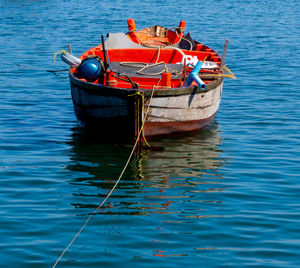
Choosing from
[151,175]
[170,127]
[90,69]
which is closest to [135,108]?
[170,127]

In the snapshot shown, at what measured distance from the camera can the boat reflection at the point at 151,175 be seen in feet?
31.7

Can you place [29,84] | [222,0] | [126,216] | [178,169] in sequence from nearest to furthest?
[126,216], [178,169], [29,84], [222,0]

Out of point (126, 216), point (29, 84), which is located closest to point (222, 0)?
point (29, 84)

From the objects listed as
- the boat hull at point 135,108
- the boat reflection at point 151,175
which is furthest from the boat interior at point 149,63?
the boat reflection at point 151,175

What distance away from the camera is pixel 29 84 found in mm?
19984

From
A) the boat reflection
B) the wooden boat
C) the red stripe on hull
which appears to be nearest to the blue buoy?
the wooden boat

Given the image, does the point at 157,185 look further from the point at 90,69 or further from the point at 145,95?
the point at 90,69

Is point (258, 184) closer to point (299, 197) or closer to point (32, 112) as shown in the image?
point (299, 197)

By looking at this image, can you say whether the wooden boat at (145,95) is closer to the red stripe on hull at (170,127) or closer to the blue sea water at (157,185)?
the red stripe on hull at (170,127)

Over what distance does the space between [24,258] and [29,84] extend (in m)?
13.1

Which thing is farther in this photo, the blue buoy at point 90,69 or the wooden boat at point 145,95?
the blue buoy at point 90,69

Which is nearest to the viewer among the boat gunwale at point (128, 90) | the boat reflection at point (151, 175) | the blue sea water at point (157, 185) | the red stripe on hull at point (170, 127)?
the blue sea water at point (157, 185)

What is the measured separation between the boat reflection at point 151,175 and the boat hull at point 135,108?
0.41 metres

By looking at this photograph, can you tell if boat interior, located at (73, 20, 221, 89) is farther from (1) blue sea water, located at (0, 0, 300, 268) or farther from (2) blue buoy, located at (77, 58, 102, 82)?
(1) blue sea water, located at (0, 0, 300, 268)
